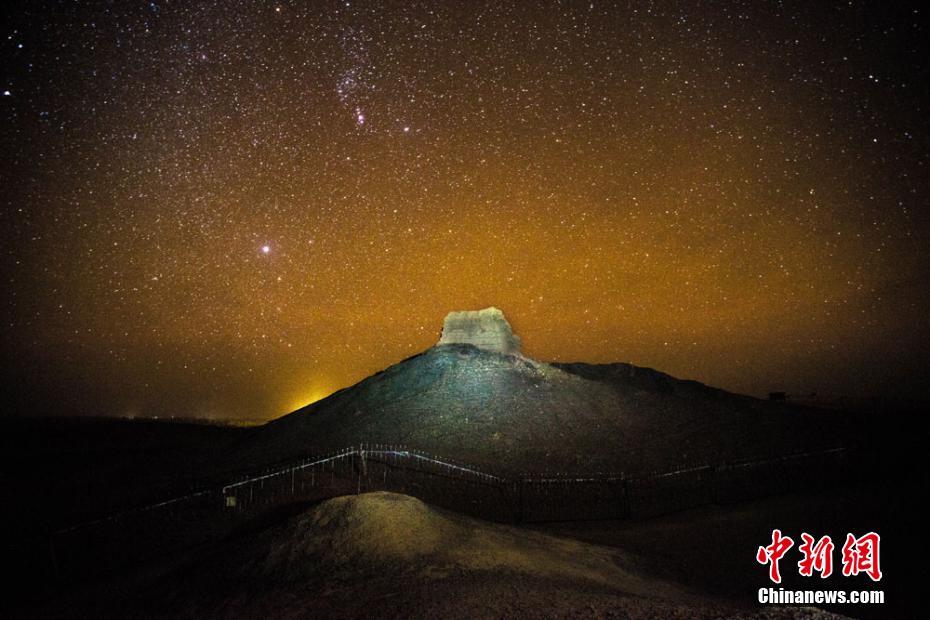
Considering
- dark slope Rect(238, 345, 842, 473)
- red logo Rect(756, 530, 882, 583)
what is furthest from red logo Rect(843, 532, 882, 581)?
dark slope Rect(238, 345, 842, 473)

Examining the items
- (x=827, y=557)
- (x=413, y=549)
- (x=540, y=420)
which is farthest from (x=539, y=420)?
(x=413, y=549)

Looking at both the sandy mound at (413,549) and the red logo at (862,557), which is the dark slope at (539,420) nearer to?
the sandy mound at (413,549)

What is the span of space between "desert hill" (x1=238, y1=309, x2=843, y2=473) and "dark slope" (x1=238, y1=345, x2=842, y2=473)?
10 centimetres

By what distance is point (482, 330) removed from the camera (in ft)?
227

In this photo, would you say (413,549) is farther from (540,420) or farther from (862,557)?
(540,420)

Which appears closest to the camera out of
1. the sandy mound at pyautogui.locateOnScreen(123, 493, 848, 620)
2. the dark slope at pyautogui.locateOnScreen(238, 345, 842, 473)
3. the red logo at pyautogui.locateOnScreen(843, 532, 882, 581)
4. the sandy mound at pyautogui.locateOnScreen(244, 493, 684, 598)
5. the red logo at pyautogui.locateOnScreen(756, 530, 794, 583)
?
the sandy mound at pyautogui.locateOnScreen(123, 493, 848, 620)

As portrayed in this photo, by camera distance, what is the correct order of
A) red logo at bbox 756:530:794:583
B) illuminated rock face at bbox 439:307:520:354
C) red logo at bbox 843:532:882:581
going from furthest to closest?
illuminated rock face at bbox 439:307:520:354 < red logo at bbox 756:530:794:583 < red logo at bbox 843:532:882:581

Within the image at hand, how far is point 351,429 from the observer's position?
131ft

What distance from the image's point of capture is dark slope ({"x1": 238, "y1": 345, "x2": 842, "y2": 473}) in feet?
108

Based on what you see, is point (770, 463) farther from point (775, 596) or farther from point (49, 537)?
point (49, 537)

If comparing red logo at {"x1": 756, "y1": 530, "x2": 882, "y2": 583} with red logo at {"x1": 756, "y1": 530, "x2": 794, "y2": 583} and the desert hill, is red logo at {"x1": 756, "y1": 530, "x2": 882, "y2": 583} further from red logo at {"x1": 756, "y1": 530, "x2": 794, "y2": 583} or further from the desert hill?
the desert hill

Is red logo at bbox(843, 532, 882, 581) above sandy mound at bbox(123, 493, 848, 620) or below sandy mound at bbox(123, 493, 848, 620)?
below

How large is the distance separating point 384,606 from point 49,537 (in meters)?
10.2

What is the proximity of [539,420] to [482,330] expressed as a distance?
30.2 metres
